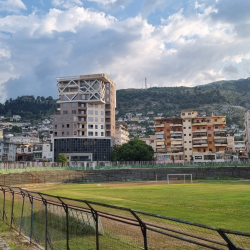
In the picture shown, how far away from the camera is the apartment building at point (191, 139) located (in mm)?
118500

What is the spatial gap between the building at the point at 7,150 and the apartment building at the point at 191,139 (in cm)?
7023

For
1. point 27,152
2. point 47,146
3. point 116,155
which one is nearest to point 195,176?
point 116,155

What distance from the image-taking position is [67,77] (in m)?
128

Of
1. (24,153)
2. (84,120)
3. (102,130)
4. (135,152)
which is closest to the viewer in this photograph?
(135,152)

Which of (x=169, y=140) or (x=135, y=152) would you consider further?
(x=169, y=140)

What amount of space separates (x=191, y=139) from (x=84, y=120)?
44.1 m

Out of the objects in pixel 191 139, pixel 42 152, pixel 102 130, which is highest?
pixel 102 130

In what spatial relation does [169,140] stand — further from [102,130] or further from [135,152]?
[102,130]

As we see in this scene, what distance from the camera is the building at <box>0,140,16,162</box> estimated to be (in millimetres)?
139850

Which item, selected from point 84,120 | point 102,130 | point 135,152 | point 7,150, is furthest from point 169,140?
point 7,150

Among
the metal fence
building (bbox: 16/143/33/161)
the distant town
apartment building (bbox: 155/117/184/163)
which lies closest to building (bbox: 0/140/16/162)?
building (bbox: 16/143/33/161)

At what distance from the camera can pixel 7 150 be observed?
14550cm

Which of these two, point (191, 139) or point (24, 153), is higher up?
point (191, 139)

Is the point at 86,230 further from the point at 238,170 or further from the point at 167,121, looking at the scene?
the point at 167,121
